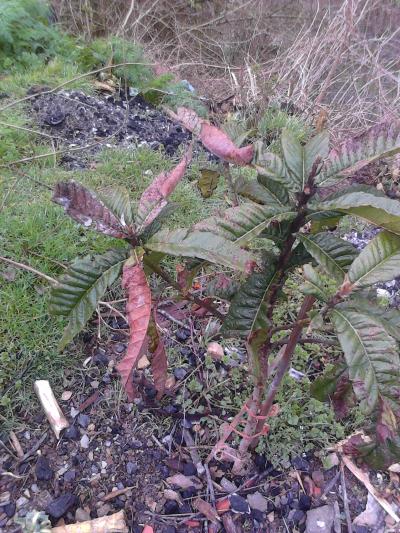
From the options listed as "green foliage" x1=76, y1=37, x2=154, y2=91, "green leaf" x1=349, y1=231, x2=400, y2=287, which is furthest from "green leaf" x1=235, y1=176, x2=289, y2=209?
"green foliage" x1=76, y1=37, x2=154, y2=91

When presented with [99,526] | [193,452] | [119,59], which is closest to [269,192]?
[193,452]

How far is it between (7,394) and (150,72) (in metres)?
3.65

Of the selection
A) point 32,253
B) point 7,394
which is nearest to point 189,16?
point 32,253

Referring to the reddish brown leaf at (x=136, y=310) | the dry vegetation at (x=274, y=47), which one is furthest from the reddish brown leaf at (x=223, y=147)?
the dry vegetation at (x=274, y=47)

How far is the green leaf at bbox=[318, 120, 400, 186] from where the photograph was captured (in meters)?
1.04

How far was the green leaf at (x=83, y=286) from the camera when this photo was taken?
1.07 m

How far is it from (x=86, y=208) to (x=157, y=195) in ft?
0.55

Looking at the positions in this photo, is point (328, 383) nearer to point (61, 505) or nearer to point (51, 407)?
point (61, 505)

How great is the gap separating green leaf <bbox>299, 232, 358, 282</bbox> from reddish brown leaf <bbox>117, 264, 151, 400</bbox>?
373 millimetres

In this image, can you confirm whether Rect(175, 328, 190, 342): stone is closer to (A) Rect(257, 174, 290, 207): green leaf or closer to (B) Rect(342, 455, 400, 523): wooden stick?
(B) Rect(342, 455, 400, 523): wooden stick

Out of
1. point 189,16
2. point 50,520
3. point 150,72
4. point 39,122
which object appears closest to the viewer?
point 50,520

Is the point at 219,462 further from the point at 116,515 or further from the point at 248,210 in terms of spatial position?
the point at 248,210

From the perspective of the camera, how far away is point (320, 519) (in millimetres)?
1656

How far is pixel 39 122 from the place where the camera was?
364 centimetres
